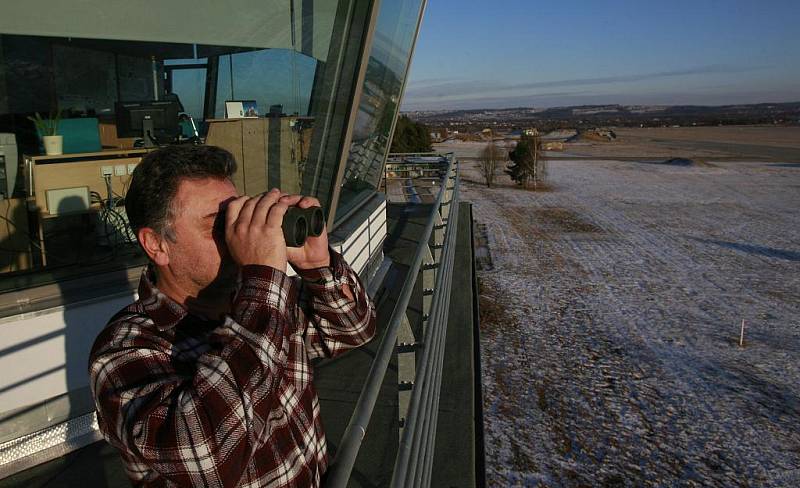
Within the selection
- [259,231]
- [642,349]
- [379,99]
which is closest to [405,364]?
[259,231]

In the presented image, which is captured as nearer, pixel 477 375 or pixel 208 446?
pixel 208 446

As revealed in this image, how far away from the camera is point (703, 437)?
12820 millimetres

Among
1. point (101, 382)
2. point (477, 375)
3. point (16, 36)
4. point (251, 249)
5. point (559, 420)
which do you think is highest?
point (16, 36)

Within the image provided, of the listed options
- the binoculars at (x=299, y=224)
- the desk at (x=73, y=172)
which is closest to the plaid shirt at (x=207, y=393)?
the binoculars at (x=299, y=224)

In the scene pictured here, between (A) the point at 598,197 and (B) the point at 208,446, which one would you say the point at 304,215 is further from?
(A) the point at 598,197

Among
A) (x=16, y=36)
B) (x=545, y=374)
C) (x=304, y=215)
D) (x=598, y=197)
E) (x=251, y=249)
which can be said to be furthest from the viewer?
(x=598, y=197)

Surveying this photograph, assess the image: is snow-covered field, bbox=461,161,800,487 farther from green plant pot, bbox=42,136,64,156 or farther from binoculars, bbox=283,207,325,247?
binoculars, bbox=283,207,325,247

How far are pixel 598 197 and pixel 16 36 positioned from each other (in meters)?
45.5

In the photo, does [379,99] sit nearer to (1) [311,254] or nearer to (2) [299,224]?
(1) [311,254]

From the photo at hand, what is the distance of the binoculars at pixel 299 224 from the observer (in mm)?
1486

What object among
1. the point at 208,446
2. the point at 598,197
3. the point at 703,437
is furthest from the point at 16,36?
the point at 598,197

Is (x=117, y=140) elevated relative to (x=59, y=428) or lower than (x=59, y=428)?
elevated

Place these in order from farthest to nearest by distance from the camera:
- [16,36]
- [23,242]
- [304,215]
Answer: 1. [23,242]
2. [16,36]
3. [304,215]

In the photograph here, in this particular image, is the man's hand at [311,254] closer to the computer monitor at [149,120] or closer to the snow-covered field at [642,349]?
the computer monitor at [149,120]
